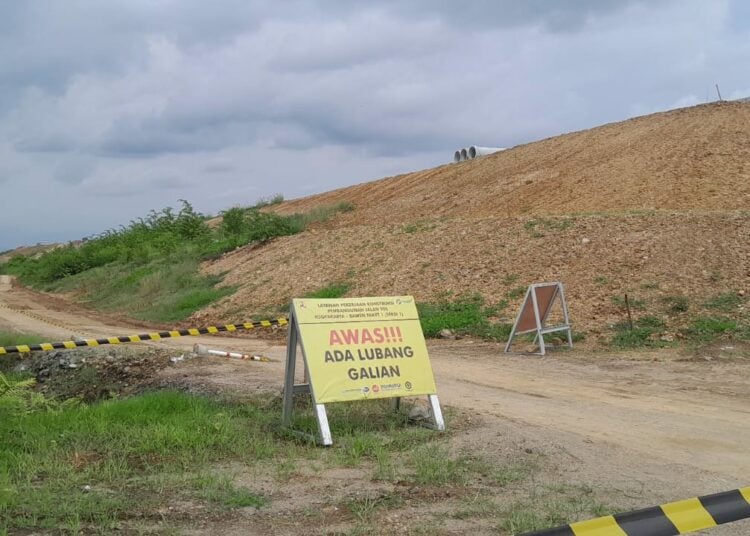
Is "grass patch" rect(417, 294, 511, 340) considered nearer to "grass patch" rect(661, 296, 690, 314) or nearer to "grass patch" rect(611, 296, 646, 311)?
"grass patch" rect(611, 296, 646, 311)

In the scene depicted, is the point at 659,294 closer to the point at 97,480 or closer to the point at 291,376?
the point at 291,376

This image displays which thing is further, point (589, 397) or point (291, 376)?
point (589, 397)

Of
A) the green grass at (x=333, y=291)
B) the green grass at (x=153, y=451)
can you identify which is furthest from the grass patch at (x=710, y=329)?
the green grass at (x=333, y=291)

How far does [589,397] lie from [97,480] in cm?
562

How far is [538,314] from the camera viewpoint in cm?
1233

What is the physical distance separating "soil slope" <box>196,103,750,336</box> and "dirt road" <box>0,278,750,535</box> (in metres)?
2.33

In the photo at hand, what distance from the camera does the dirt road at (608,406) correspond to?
5.86 m

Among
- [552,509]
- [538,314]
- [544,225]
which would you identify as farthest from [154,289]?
[552,509]

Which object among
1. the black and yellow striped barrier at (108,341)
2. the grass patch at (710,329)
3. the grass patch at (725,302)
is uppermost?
the black and yellow striped barrier at (108,341)

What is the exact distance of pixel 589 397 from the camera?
29.4ft

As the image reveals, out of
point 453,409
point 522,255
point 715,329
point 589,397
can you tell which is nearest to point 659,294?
point 715,329

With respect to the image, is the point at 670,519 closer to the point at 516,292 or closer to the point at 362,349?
the point at 362,349

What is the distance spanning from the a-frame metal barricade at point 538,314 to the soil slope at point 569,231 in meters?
1.16

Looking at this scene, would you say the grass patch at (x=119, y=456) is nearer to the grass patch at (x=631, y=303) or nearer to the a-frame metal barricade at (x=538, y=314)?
the a-frame metal barricade at (x=538, y=314)
